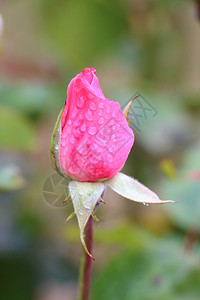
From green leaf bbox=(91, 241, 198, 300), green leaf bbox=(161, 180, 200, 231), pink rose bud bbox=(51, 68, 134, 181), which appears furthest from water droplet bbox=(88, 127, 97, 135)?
green leaf bbox=(161, 180, 200, 231)

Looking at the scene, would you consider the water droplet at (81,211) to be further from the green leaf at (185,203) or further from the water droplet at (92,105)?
the green leaf at (185,203)

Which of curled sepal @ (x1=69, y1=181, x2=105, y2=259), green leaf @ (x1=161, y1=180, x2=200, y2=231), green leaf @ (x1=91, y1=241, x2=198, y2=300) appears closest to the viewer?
curled sepal @ (x1=69, y1=181, x2=105, y2=259)

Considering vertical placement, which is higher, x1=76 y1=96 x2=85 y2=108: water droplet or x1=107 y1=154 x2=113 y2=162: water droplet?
x1=76 y1=96 x2=85 y2=108: water droplet

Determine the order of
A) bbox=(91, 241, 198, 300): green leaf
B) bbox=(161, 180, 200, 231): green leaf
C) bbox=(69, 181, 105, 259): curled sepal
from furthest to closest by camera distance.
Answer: bbox=(161, 180, 200, 231): green leaf
bbox=(91, 241, 198, 300): green leaf
bbox=(69, 181, 105, 259): curled sepal

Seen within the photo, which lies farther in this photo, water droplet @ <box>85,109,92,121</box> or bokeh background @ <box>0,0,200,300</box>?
bokeh background @ <box>0,0,200,300</box>

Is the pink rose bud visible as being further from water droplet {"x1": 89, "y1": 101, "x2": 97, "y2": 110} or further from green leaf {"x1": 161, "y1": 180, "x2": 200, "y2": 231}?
green leaf {"x1": 161, "y1": 180, "x2": 200, "y2": 231}

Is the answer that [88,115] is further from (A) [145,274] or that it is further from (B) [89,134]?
(A) [145,274]

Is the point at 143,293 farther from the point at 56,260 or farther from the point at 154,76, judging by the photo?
the point at 154,76

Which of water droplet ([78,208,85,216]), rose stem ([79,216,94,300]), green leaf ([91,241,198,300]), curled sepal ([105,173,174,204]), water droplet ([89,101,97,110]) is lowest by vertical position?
green leaf ([91,241,198,300])

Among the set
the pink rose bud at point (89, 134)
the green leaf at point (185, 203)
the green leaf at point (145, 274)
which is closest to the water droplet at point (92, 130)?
the pink rose bud at point (89, 134)
